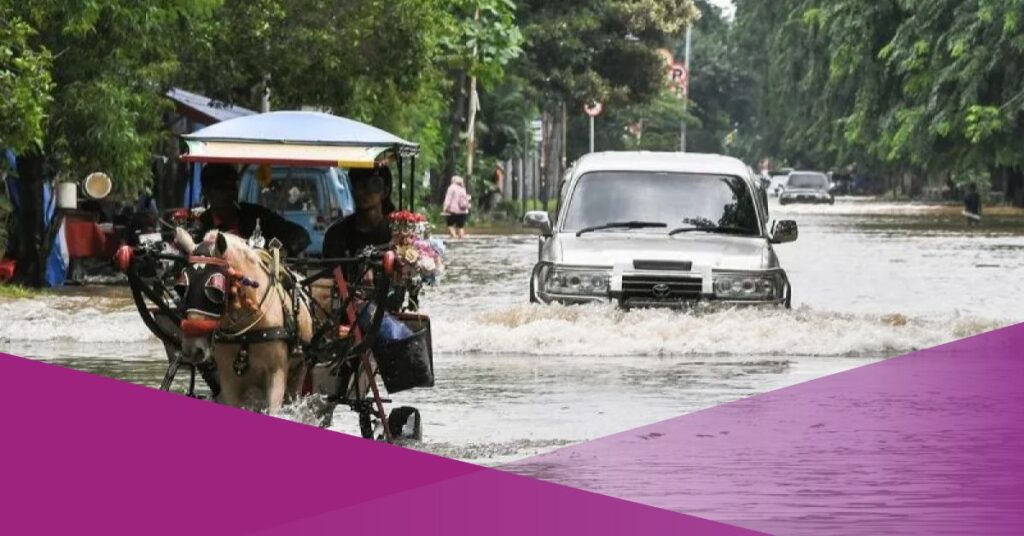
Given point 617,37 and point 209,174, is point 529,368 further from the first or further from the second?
point 617,37

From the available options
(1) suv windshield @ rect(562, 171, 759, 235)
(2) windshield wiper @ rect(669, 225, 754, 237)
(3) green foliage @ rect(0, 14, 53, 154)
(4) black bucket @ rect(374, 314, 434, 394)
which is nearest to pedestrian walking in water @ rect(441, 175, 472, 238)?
(3) green foliage @ rect(0, 14, 53, 154)

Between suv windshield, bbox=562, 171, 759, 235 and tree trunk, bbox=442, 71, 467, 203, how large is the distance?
123 feet

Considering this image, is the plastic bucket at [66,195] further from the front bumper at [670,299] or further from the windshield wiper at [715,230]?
the windshield wiper at [715,230]

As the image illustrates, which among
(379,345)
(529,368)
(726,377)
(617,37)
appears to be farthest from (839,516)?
(617,37)

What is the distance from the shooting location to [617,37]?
2800 inches

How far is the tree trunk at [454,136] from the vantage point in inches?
2331

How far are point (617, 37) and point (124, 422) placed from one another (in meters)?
58.2

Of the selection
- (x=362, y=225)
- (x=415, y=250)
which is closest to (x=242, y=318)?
(x=415, y=250)

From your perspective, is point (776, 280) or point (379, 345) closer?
point (379, 345)

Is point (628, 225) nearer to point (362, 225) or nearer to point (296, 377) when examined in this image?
point (362, 225)

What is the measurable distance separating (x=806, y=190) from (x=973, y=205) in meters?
32.3

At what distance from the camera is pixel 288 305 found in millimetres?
11703

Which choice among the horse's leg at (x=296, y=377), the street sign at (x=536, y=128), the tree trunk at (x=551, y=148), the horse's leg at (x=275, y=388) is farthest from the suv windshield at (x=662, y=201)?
the tree trunk at (x=551, y=148)

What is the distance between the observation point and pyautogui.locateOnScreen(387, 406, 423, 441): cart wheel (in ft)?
43.7
